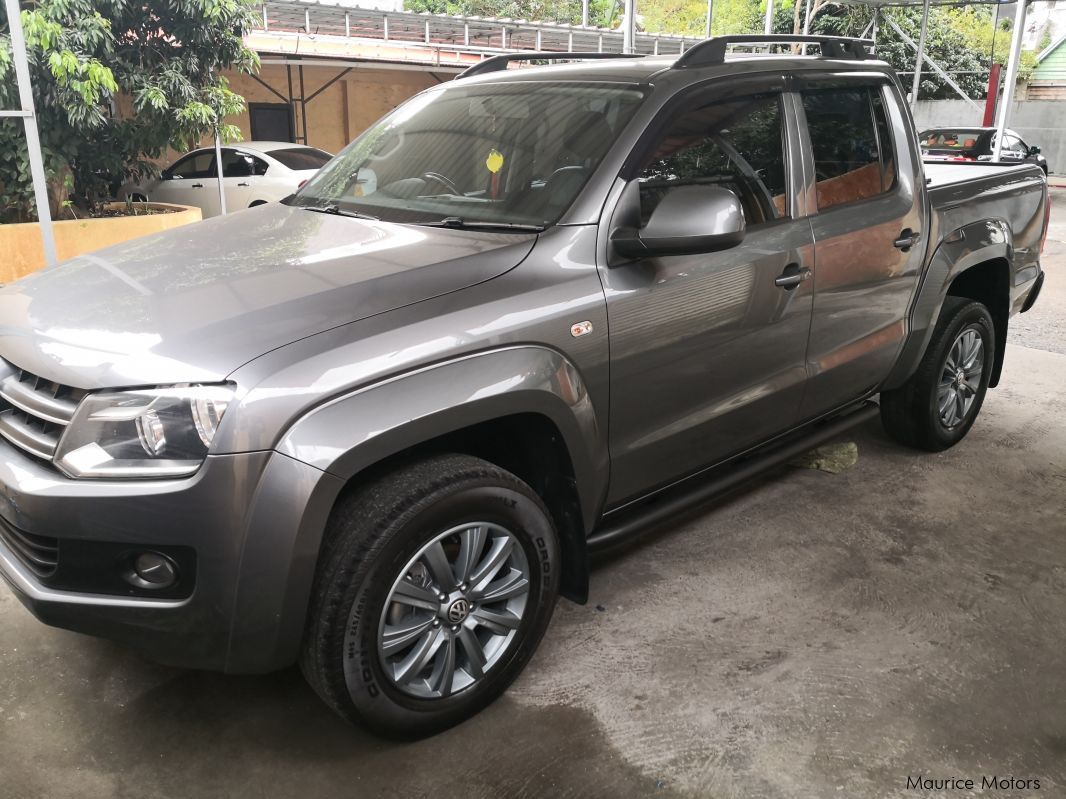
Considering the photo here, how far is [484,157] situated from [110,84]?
6.13 m

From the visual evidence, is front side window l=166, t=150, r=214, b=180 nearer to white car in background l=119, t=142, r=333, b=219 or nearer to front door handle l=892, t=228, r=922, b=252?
white car in background l=119, t=142, r=333, b=219

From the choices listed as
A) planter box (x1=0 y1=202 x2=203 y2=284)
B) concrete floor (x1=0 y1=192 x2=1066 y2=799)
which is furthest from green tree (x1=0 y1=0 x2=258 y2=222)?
concrete floor (x1=0 y1=192 x2=1066 y2=799)

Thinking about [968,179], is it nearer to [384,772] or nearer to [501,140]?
[501,140]

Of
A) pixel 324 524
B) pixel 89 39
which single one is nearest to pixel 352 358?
pixel 324 524

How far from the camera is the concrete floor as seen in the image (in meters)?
2.27

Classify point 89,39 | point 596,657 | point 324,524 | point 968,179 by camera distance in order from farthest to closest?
point 89,39 → point 968,179 → point 596,657 → point 324,524

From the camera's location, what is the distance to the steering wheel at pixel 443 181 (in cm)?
289

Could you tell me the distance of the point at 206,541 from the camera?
1921 mm

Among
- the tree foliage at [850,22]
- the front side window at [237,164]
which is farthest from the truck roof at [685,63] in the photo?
the tree foliage at [850,22]

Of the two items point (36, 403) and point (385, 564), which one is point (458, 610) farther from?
point (36, 403)

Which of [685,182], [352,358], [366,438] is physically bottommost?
[366,438]

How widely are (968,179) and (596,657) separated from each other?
288cm

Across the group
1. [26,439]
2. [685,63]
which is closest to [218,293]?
[26,439]

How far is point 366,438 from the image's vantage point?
6.56ft
